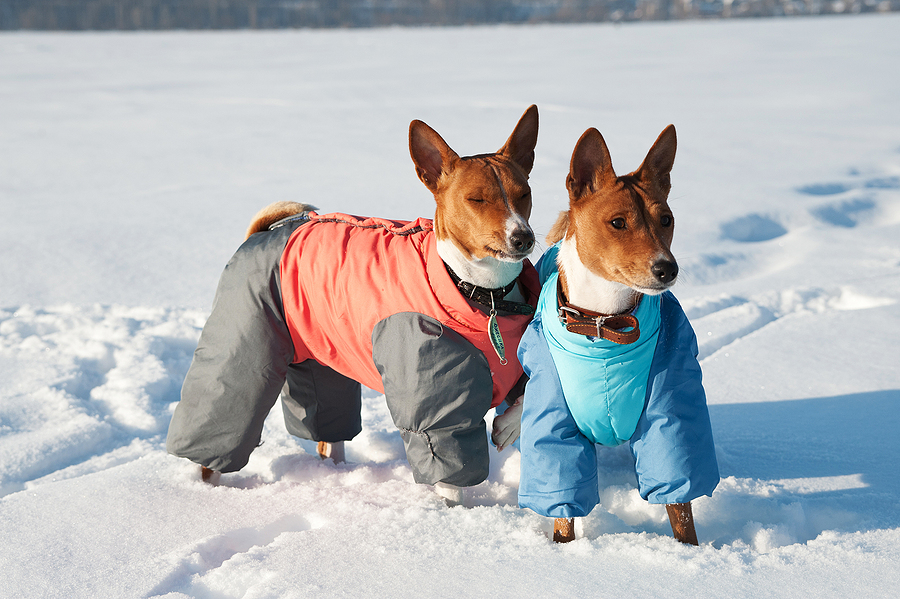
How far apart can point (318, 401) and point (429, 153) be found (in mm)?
1134

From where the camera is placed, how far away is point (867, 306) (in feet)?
13.6

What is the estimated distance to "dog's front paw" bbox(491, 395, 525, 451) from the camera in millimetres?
2516

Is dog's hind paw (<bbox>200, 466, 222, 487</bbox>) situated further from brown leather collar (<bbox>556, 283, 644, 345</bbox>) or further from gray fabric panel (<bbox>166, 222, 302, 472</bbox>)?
brown leather collar (<bbox>556, 283, 644, 345</bbox>)

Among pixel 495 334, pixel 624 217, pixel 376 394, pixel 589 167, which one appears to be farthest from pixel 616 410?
pixel 376 394

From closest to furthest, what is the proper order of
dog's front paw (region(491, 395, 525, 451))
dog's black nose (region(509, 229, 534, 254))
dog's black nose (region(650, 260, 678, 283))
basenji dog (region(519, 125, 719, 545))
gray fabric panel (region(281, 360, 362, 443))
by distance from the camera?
dog's black nose (region(650, 260, 678, 283))
basenji dog (region(519, 125, 719, 545))
dog's black nose (region(509, 229, 534, 254))
dog's front paw (region(491, 395, 525, 451))
gray fabric panel (region(281, 360, 362, 443))

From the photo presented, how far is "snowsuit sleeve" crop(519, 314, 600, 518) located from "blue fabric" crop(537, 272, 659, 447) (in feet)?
0.13

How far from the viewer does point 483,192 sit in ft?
7.31

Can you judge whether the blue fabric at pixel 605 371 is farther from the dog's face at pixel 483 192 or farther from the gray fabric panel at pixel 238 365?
the gray fabric panel at pixel 238 365

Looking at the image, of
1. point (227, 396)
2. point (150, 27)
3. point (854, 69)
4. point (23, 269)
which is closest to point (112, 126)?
point (23, 269)

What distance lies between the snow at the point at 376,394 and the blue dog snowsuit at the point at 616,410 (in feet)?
0.55

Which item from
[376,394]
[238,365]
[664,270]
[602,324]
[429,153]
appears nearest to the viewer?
[664,270]

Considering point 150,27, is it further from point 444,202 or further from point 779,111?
point 444,202

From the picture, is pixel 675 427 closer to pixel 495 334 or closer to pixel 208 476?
pixel 495 334

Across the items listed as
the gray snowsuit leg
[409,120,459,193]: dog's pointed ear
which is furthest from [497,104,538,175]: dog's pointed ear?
the gray snowsuit leg
